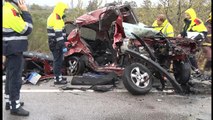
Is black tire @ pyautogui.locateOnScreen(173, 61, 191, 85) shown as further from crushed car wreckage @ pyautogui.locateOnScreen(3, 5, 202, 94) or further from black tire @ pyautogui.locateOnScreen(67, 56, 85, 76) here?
black tire @ pyautogui.locateOnScreen(67, 56, 85, 76)

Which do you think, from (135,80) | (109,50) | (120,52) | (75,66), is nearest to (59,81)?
(75,66)

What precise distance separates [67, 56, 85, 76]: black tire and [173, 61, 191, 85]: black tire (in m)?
1.87

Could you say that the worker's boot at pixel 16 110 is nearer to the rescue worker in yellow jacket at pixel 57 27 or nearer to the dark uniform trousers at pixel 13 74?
the dark uniform trousers at pixel 13 74

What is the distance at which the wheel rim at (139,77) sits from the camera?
5.77m

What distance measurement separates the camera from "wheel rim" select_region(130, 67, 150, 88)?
577 cm

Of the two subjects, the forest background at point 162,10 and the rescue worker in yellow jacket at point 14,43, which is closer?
the rescue worker in yellow jacket at point 14,43

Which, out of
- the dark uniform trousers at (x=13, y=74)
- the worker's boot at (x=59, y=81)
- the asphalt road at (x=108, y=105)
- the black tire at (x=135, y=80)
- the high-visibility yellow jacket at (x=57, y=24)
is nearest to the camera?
the dark uniform trousers at (x=13, y=74)

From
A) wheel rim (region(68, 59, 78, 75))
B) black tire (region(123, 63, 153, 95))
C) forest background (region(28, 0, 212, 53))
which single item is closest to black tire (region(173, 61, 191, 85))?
black tire (region(123, 63, 153, 95))

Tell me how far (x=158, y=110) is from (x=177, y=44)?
1.54m

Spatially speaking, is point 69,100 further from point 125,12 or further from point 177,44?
point 125,12

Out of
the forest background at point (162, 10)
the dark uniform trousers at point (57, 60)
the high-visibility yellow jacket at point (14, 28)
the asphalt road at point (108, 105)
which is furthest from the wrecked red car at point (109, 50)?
the high-visibility yellow jacket at point (14, 28)

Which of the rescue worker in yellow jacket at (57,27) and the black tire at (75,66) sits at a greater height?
the rescue worker in yellow jacket at (57,27)

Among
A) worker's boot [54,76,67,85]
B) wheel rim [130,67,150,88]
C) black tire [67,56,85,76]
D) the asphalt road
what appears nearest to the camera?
the asphalt road

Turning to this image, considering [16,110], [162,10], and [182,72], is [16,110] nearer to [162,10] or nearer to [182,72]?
[182,72]
